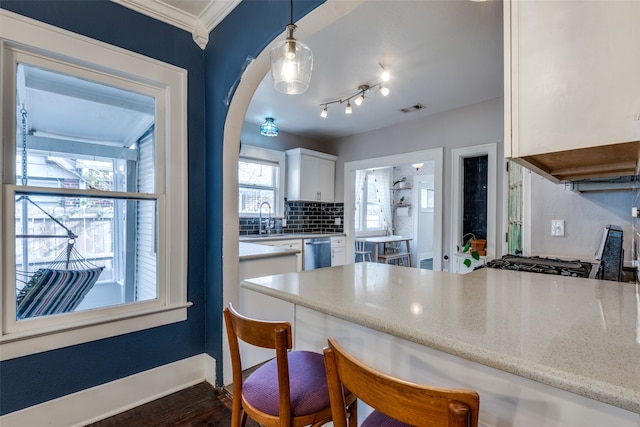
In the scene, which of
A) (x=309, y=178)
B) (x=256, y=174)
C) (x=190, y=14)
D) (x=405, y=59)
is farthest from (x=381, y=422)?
(x=309, y=178)

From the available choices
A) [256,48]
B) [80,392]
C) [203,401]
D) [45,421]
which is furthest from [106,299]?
[256,48]

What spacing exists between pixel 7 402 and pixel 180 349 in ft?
2.73

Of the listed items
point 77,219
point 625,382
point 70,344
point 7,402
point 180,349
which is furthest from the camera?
point 180,349

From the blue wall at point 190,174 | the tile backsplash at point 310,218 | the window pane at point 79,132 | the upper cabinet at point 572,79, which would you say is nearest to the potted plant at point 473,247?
the tile backsplash at point 310,218

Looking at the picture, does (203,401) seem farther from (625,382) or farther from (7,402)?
(625,382)

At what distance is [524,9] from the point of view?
3.51 feet

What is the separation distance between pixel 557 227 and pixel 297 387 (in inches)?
87.2

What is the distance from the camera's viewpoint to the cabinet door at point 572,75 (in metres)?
0.88

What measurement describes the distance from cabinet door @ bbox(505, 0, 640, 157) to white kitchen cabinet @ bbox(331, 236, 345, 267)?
3.85 m

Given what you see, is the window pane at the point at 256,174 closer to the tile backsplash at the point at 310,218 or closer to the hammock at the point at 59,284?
the tile backsplash at the point at 310,218

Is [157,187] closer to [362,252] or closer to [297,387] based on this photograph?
[297,387]

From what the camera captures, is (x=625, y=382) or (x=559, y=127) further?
(x=559, y=127)

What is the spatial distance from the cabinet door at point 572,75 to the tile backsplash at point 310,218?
399cm

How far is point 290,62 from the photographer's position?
1302 mm
